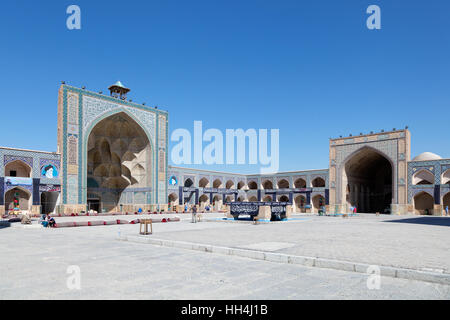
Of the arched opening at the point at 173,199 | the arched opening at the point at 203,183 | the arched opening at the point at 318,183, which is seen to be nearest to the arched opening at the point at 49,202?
the arched opening at the point at 173,199

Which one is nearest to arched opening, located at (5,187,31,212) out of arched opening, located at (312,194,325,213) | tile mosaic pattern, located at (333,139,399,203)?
tile mosaic pattern, located at (333,139,399,203)

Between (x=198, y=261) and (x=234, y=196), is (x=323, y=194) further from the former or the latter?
(x=198, y=261)

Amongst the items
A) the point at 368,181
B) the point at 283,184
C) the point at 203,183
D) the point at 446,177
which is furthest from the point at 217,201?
the point at 446,177

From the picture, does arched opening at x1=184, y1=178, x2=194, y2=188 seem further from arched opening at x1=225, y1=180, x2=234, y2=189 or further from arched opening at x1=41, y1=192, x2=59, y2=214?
arched opening at x1=41, y1=192, x2=59, y2=214

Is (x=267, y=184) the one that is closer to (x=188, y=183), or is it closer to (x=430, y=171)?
(x=188, y=183)

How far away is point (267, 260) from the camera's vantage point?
271 inches

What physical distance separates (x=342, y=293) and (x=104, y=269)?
12.0 feet

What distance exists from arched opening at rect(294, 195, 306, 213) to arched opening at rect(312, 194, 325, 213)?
7.71 feet

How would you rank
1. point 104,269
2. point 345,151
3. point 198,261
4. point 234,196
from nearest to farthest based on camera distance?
point 104,269 → point 198,261 → point 345,151 → point 234,196

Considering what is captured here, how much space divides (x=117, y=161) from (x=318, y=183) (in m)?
24.0

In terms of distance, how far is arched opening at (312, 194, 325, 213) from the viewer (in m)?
42.9

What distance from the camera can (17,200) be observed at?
27.4m

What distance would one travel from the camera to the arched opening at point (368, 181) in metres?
39.4
